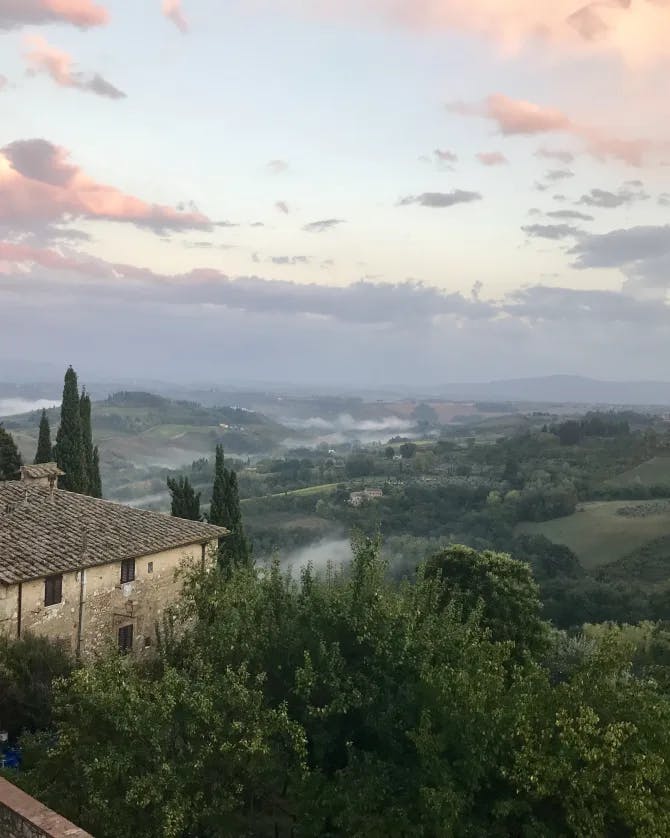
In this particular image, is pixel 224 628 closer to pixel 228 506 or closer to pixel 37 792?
pixel 37 792

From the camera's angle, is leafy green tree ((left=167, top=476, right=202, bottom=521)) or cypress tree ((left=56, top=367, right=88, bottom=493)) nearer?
leafy green tree ((left=167, top=476, right=202, bottom=521))

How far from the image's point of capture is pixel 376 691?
1168 cm

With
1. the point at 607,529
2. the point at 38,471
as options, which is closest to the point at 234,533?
the point at 38,471

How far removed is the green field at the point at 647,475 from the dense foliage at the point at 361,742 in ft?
371

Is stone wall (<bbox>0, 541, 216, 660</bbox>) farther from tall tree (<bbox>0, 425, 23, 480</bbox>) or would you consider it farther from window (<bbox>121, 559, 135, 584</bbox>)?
tall tree (<bbox>0, 425, 23, 480</bbox>)

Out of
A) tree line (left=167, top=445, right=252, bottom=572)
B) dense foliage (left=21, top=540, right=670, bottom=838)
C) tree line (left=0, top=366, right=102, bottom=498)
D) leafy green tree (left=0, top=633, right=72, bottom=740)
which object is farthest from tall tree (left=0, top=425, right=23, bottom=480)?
dense foliage (left=21, top=540, right=670, bottom=838)

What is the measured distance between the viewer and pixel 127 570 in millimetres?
23469

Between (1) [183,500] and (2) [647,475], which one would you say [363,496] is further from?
(1) [183,500]

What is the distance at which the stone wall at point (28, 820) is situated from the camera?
29.4 ft

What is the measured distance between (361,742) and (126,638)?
13743 millimetres

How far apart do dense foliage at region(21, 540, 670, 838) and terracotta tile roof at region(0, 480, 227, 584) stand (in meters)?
8.94

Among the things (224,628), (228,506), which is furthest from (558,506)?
(224,628)

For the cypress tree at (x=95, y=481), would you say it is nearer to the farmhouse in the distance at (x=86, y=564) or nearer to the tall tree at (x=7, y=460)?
the tall tree at (x=7, y=460)

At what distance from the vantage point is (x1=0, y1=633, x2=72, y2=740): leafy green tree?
1700 cm
